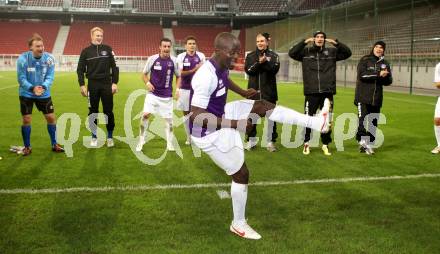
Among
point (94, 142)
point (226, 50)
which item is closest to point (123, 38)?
point (94, 142)

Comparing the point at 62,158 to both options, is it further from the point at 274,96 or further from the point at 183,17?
Result: the point at 183,17

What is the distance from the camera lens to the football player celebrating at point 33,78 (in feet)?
27.0

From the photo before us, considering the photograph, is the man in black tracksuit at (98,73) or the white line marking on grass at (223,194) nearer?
the white line marking on grass at (223,194)

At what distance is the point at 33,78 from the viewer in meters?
8.38

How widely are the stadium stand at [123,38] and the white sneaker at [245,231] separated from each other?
5403 cm

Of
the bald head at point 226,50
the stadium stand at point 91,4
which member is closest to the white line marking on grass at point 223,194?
the bald head at point 226,50

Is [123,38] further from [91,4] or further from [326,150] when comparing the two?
[326,150]

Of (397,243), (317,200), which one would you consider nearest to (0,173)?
(317,200)

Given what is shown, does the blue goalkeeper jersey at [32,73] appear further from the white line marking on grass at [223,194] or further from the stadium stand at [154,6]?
the stadium stand at [154,6]

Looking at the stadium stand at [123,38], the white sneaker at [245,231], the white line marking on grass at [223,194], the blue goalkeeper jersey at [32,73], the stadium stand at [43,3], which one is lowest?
the white sneaker at [245,231]

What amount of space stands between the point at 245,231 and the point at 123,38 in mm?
57553

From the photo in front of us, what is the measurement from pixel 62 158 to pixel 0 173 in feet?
4.40

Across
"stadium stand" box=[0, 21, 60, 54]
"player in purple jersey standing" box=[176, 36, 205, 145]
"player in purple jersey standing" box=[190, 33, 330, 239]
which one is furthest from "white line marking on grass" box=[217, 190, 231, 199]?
"stadium stand" box=[0, 21, 60, 54]

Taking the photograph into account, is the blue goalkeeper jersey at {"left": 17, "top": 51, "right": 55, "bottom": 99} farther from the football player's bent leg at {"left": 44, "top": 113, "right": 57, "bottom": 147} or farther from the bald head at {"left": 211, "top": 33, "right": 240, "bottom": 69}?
the bald head at {"left": 211, "top": 33, "right": 240, "bottom": 69}
